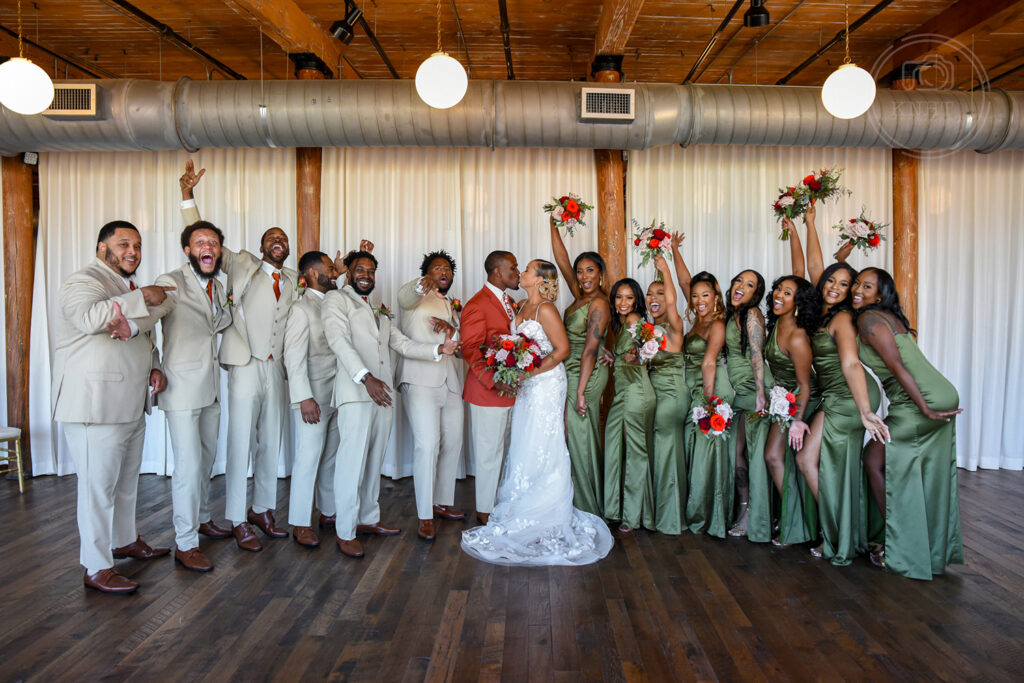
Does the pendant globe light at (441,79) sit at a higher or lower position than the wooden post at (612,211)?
higher

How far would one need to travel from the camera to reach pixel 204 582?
3.92m

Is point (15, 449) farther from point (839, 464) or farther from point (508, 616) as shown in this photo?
point (839, 464)

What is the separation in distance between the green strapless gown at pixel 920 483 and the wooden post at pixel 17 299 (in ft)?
25.2

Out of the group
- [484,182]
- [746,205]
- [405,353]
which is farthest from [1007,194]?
[405,353]

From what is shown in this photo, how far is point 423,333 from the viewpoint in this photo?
501 centimetres

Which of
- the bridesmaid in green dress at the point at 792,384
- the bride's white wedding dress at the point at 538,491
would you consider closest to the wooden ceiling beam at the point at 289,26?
the bride's white wedding dress at the point at 538,491

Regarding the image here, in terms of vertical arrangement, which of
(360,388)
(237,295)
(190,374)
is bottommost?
(360,388)

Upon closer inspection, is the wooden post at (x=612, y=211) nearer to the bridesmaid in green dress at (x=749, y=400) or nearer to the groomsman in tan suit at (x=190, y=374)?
the bridesmaid in green dress at (x=749, y=400)

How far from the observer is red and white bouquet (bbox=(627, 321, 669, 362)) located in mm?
4617

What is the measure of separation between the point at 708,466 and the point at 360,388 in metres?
2.58

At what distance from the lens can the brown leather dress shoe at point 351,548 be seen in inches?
171

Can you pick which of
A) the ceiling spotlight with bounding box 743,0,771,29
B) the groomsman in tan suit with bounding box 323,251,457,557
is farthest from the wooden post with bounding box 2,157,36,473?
the ceiling spotlight with bounding box 743,0,771,29

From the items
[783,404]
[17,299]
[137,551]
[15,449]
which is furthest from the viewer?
[17,299]

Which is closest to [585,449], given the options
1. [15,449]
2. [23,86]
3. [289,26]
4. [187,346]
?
[187,346]
